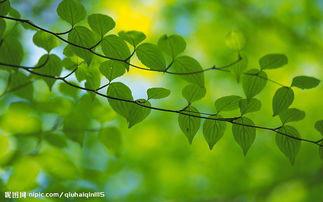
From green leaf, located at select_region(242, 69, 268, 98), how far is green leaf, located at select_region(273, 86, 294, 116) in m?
0.07

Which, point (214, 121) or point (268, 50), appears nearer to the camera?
point (214, 121)

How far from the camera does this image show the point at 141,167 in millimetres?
5031

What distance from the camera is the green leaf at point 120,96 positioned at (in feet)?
4.18

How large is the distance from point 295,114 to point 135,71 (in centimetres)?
529

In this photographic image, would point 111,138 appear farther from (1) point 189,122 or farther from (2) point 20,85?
(1) point 189,122

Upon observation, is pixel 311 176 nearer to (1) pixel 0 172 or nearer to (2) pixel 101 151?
(2) pixel 101 151

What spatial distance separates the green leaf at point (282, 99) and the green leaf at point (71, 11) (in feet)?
2.17

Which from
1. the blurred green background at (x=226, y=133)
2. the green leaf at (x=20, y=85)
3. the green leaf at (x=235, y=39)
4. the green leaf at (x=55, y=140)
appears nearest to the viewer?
the green leaf at (x=235, y=39)

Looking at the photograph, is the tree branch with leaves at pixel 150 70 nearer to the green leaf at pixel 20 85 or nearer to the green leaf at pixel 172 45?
the green leaf at pixel 172 45

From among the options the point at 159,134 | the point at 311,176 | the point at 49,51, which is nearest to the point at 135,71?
the point at 159,134

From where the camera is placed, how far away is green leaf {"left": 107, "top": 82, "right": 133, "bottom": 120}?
1.27 meters

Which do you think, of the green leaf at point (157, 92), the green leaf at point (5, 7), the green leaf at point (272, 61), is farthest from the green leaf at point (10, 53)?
the green leaf at point (272, 61)

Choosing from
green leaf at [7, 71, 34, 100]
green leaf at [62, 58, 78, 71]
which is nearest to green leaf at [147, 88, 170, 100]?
green leaf at [62, 58, 78, 71]

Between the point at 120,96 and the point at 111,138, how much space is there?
70 centimetres
